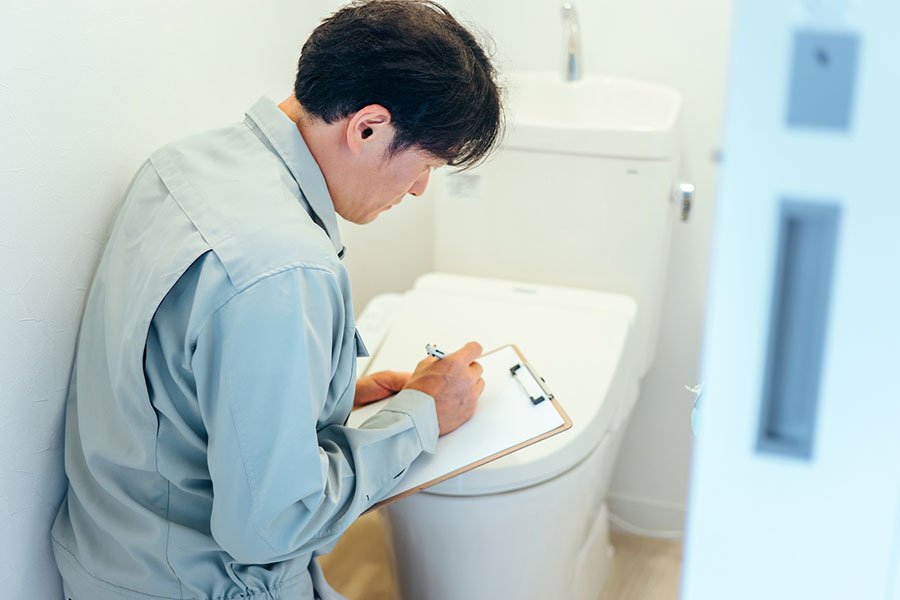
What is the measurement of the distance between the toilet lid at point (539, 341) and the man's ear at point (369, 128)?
0.40 m

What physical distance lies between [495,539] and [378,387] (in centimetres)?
24

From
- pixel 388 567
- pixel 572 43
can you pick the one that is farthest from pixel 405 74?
pixel 388 567

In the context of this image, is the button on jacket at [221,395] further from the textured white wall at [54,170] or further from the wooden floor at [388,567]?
the wooden floor at [388,567]

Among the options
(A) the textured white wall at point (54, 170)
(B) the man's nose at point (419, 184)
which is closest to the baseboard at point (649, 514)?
(B) the man's nose at point (419, 184)

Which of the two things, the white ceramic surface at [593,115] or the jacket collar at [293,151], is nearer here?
the jacket collar at [293,151]

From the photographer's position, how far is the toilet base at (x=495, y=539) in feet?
3.62

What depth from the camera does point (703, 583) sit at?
0.48 metres

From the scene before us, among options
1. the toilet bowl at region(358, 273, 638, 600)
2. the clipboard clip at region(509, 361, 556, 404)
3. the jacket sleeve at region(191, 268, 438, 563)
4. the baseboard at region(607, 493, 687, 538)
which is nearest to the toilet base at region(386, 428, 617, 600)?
the toilet bowl at region(358, 273, 638, 600)

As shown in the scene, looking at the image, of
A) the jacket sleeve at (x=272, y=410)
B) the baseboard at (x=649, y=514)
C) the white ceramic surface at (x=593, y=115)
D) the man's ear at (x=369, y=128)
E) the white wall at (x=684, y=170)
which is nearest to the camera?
the jacket sleeve at (x=272, y=410)

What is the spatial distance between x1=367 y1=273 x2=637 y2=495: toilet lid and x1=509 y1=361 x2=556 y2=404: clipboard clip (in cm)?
5

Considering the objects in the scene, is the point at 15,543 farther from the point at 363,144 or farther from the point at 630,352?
the point at 630,352

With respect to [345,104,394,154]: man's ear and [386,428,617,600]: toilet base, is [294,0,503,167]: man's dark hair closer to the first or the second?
[345,104,394,154]: man's ear

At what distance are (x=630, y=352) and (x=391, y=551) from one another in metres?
0.46

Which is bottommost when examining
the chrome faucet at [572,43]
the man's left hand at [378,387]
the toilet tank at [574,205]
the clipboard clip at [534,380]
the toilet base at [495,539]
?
the toilet base at [495,539]
